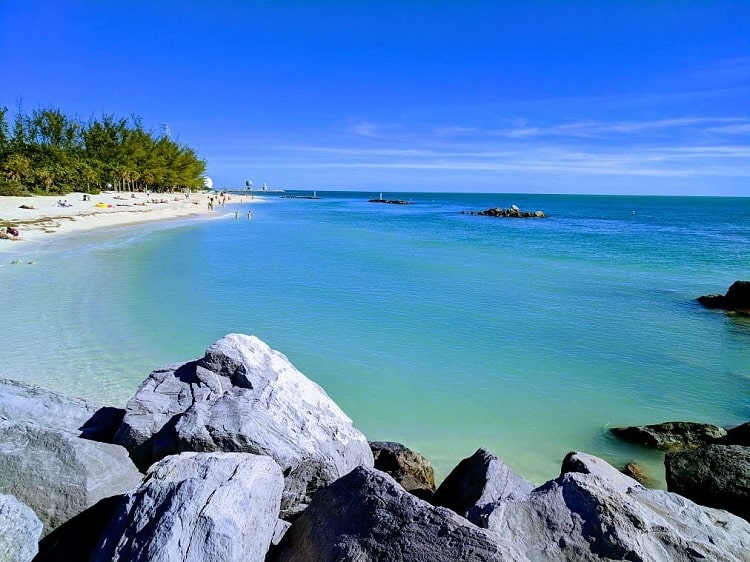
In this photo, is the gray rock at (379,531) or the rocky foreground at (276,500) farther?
the rocky foreground at (276,500)

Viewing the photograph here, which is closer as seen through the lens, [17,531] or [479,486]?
[17,531]

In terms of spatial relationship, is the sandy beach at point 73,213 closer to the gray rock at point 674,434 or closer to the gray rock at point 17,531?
the gray rock at point 17,531

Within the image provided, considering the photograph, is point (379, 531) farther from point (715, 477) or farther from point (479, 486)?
point (715, 477)

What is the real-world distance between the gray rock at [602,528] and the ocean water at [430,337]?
2.90 metres

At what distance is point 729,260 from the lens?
3045 centimetres

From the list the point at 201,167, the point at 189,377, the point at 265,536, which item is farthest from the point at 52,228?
the point at 201,167

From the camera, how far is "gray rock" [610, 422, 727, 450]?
734 centimetres

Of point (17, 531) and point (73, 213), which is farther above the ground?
point (73, 213)

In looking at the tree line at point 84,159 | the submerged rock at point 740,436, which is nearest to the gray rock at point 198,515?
the submerged rock at point 740,436

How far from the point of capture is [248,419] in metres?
4.57

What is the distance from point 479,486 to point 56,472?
3355 millimetres

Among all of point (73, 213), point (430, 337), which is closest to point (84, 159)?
point (73, 213)

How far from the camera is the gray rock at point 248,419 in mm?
4441

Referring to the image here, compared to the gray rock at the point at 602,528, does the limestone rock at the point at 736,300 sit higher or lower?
lower
